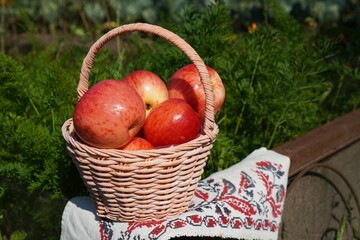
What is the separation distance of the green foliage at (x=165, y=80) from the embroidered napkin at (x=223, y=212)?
17 centimetres

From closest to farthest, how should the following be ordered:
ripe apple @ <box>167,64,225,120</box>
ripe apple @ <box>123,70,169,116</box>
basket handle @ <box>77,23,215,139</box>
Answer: basket handle @ <box>77,23,215,139</box>
ripe apple @ <box>123,70,169,116</box>
ripe apple @ <box>167,64,225,120</box>

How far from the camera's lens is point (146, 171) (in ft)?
6.38

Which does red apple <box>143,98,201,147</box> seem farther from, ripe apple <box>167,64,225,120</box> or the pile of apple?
ripe apple <box>167,64,225,120</box>

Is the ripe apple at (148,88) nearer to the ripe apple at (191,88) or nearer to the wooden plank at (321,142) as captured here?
the ripe apple at (191,88)

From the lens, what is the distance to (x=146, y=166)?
6.35ft

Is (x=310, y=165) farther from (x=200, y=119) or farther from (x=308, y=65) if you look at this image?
(x=200, y=119)

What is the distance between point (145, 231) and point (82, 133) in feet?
1.18

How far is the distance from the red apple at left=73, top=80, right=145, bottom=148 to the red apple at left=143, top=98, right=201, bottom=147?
107 mm

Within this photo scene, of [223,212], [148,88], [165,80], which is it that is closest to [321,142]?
[165,80]

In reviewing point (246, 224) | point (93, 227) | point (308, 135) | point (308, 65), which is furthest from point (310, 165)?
point (93, 227)

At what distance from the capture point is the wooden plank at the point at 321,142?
9.42 ft

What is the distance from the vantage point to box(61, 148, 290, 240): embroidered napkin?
2.11m

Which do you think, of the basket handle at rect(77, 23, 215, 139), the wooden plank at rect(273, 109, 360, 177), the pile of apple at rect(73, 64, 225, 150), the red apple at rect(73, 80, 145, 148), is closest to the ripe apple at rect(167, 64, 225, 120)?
the pile of apple at rect(73, 64, 225, 150)

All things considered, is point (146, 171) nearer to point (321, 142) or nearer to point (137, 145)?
point (137, 145)
